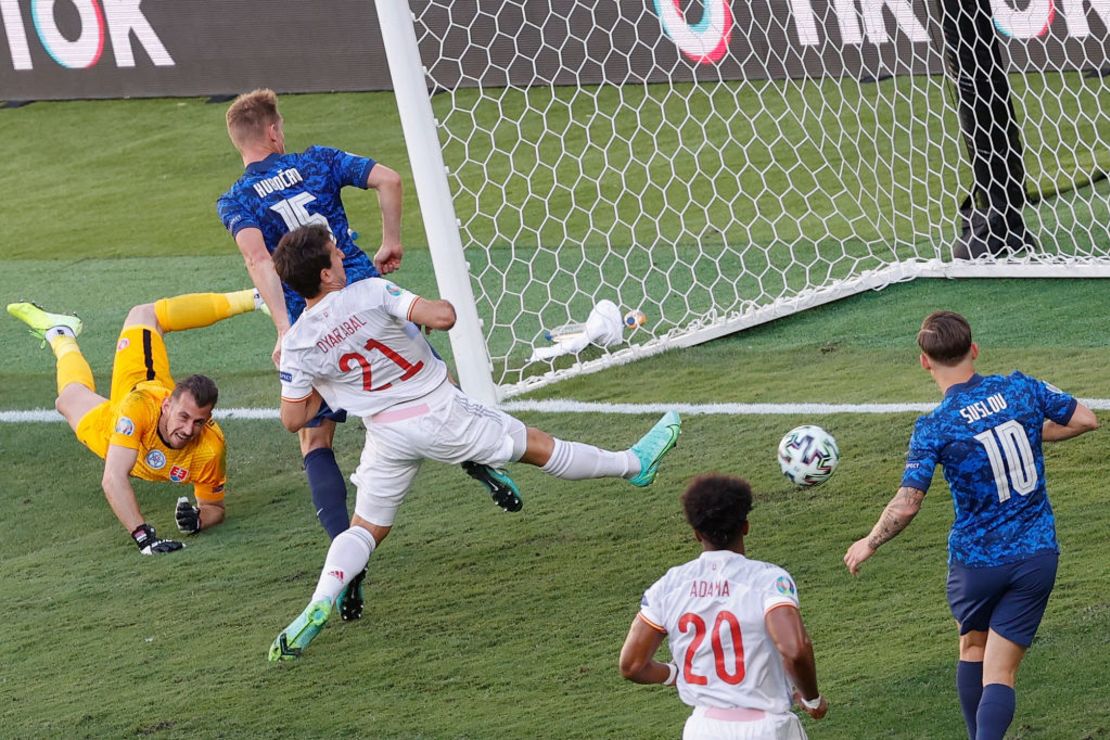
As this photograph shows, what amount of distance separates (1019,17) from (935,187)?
120 cm

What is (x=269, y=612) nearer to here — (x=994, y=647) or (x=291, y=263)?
(x=291, y=263)

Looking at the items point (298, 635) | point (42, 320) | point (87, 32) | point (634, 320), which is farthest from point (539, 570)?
point (87, 32)

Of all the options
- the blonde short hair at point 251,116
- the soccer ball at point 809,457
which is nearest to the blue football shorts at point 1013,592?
the soccer ball at point 809,457

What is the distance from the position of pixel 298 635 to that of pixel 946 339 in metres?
2.18

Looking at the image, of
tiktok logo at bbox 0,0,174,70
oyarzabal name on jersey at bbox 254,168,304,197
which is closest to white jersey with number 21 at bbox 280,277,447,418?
oyarzabal name on jersey at bbox 254,168,304,197

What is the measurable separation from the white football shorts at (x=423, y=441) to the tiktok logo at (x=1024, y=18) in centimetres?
608

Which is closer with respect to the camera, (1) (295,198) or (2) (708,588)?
(2) (708,588)

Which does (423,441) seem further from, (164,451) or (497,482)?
(164,451)

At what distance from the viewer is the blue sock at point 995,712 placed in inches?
147

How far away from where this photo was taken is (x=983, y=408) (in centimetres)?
377

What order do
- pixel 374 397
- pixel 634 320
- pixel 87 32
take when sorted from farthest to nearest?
pixel 87 32, pixel 634 320, pixel 374 397

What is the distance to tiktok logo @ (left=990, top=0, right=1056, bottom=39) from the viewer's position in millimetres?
9977

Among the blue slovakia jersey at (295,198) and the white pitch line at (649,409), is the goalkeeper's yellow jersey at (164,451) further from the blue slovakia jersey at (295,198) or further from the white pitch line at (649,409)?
the white pitch line at (649,409)

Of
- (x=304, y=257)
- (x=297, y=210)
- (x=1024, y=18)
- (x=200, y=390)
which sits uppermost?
(x=1024, y=18)
